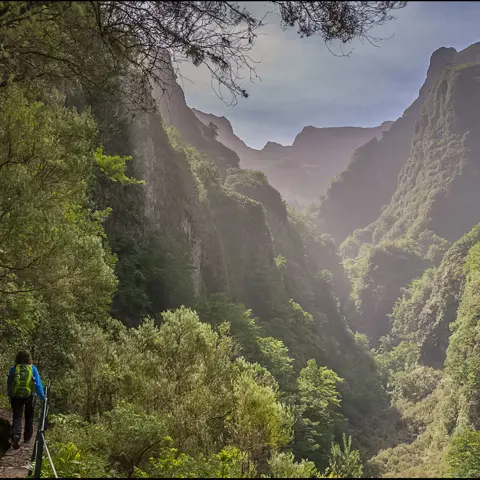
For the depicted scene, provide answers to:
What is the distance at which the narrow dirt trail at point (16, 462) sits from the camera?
647 centimetres

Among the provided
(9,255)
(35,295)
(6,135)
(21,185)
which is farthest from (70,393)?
(6,135)

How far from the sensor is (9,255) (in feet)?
25.6

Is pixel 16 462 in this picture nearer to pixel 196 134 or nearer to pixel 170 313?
pixel 170 313

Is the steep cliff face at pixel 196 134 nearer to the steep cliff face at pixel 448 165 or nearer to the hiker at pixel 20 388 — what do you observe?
the hiker at pixel 20 388

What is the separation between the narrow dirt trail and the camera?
6.47m

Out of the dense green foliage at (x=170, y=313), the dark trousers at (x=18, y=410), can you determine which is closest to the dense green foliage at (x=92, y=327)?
the dense green foliage at (x=170, y=313)

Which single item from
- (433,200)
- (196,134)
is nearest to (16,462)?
(196,134)

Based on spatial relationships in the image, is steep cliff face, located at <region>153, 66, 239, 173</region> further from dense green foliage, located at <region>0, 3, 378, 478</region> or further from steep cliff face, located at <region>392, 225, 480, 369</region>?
dense green foliage, located at <region>0, 3, 378, 478</region>

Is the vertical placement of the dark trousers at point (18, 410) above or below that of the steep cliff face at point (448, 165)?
below

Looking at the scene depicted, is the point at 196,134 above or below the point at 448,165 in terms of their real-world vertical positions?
below

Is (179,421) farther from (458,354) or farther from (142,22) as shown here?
(458,354)

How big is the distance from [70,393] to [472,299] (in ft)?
144

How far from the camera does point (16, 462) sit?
686 centimetres

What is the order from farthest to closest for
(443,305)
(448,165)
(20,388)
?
(448,165) → (443,305) → (20,388)
